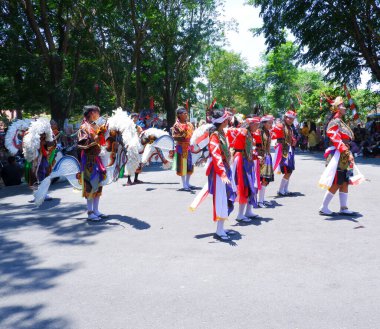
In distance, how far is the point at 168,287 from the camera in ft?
14.1

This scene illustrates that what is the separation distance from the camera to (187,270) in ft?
15.7

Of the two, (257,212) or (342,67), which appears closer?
(257,212)

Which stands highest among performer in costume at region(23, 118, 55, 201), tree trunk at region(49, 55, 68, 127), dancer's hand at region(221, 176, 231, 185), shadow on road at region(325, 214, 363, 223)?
tree trunk at region(49, 55, 68, 127)

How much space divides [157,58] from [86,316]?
88.5 ft

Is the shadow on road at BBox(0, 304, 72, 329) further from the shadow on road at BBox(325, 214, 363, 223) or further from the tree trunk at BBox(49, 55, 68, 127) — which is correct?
the tree trunk at BBox(49, 55, 68, 127)

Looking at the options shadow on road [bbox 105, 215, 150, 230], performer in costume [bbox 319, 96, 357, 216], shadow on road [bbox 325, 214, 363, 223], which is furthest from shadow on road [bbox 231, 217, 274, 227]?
shadow on road [bbox 105, 215, 150, 230]

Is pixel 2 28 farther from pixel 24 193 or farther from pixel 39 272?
pixel 39 272

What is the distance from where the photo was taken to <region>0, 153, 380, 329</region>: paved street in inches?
145

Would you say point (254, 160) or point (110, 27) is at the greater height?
point (110, 27)

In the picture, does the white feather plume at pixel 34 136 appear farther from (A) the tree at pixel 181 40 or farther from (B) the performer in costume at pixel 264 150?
(A) the tree at pixel 181 40

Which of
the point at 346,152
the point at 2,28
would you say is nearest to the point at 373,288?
the point at 346,152

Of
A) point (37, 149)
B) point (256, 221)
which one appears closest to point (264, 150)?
point (256, 221)

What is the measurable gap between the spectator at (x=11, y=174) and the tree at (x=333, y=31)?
1550 centimetres

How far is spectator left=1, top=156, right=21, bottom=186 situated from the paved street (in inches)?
189
